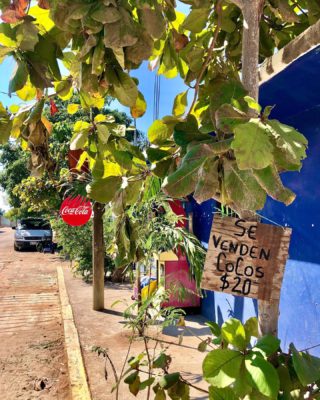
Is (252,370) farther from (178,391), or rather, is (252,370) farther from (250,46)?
(250,46)

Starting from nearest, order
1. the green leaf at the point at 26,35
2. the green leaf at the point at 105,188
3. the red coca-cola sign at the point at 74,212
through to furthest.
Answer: the green leaf at the point at 26,35, the green leaf at the point at 105,188, the red coca-cola sign at the point at 74,212

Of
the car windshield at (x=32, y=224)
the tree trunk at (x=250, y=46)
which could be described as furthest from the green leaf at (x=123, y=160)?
the car windshield at (x=32, y=224)

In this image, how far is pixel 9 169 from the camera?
23.8 m

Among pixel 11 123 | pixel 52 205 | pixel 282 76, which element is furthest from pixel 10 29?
pixel 52 205

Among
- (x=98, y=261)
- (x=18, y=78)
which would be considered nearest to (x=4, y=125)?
(x=18, y=78)

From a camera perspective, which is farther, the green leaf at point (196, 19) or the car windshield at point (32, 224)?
the car windshield at point (32, 224)

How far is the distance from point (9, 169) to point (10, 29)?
24145mm

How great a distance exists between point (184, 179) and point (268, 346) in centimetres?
55

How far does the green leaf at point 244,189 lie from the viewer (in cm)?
96

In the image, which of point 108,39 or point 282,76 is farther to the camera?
point 282,76

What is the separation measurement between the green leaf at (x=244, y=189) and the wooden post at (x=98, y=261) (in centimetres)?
638

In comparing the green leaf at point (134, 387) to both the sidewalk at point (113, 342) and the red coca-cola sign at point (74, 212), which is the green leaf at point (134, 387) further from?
the red coca-cola sign at point (74, 212)

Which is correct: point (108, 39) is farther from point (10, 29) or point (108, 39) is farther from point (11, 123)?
point (11, 123)

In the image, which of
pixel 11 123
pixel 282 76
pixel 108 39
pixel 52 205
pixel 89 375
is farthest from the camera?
pixel 52 205
